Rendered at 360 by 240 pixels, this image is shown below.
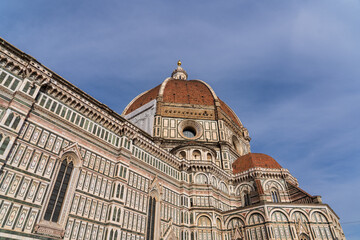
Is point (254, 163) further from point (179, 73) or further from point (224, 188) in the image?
point (179, 73)

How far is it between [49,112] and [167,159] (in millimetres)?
14959

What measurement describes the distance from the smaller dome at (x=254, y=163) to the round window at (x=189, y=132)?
27.9ft

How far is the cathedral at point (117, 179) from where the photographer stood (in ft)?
56.4

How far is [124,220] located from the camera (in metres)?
22.1

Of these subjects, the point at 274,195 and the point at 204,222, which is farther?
the point at 274,195

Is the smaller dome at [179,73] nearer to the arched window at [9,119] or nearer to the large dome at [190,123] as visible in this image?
the large dome at [190,123]

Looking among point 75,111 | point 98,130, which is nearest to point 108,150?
point 98,130

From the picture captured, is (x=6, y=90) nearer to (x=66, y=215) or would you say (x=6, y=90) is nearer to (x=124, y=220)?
(x=66, y=215)

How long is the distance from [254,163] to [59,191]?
89.7 ft

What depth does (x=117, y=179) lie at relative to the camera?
2269 centimetres

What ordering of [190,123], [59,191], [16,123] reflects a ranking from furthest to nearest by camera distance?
[190,123], [59,191], [16,123]

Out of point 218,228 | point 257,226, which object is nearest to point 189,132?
point 218,228

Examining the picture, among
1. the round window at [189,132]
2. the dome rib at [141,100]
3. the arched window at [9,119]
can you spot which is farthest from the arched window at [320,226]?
the dome rib at [141,100]

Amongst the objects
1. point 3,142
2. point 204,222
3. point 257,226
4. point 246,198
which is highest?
point 246,198
